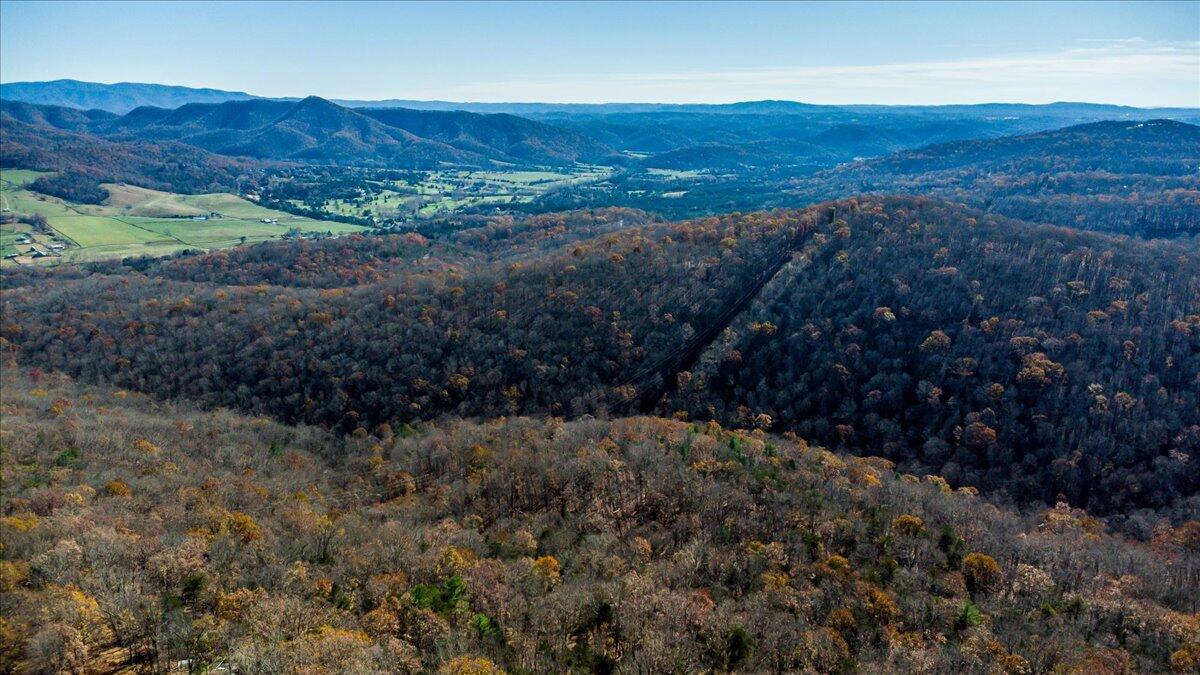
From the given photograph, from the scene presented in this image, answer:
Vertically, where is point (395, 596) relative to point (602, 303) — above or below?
below

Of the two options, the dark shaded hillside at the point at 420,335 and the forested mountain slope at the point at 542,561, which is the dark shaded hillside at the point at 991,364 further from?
the dark shaded hillside at the point at 420,335

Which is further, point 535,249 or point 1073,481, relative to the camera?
point 535,249

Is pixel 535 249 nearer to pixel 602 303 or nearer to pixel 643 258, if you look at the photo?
pixel 643 258

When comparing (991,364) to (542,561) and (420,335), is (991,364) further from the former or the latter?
(420,335)

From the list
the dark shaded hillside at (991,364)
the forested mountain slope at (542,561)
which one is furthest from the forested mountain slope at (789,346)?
the forested mountain slope at (542,561)

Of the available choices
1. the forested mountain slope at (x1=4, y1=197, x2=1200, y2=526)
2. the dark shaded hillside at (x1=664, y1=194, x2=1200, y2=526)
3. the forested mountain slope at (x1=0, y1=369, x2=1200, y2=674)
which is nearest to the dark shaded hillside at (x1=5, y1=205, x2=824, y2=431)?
the forested mountain slope at (x1=4, y1=197, x2=1200, y2=526)

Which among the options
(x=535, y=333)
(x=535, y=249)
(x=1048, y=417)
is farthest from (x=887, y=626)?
(x=535, y=249)

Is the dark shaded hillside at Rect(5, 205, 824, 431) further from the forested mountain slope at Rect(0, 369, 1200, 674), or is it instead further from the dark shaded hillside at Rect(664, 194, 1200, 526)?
the forested mountain slope at Rect(0, 369, 1200, 674)
